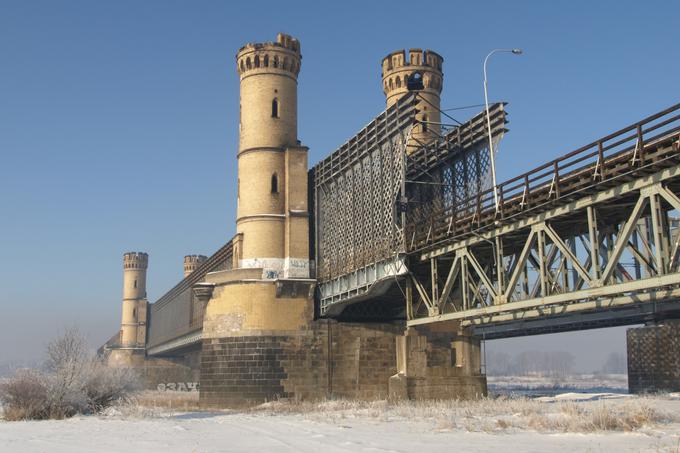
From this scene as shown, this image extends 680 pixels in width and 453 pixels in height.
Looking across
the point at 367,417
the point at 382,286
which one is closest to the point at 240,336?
the point at 382,286

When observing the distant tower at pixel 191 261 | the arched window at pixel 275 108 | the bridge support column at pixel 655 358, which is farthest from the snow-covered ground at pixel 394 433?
the distant tower at pixel 191 261

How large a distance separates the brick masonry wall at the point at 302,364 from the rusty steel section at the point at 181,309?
40.0ft

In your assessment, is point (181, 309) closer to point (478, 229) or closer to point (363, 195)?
point (363, 195)

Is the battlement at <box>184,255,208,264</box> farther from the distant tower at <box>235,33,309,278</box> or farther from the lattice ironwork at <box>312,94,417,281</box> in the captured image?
the lattice ironwork at <box>312,94,417,281</box>

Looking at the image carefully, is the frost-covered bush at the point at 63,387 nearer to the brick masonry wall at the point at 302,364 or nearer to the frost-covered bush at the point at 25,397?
the frost-covered bush at the point at 25,397

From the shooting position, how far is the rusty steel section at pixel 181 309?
5989cm

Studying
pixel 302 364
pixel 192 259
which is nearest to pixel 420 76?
pixel 302 364

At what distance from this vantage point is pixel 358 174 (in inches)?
1594

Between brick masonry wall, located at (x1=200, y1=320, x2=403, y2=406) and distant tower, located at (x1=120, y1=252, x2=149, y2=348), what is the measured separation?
86.9 meters

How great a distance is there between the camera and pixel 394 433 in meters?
18.3

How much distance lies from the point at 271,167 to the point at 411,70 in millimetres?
15227

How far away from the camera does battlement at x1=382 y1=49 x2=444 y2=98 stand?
51.7 meters

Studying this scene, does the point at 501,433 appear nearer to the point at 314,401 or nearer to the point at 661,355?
the point at 314,401

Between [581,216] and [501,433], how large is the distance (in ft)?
31.0
